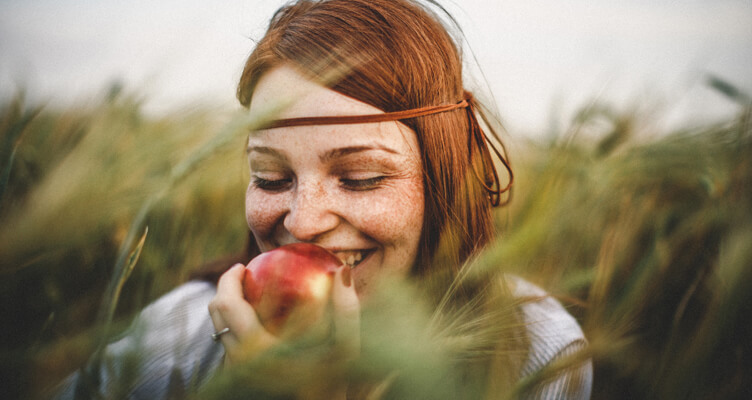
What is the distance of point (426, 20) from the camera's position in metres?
1.25

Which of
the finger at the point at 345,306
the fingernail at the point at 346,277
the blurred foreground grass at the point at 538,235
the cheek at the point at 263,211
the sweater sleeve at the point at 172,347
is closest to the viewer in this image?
the blurred foreground grass at the point at 538,235

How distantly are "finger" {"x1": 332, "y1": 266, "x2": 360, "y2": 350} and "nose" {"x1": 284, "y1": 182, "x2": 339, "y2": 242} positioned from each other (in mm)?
128

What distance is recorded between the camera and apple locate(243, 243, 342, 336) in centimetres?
94

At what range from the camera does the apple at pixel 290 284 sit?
944mm

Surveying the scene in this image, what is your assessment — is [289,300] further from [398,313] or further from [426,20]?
[426,20]

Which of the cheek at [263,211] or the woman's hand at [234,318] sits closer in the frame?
the woman's hand at [234,318]

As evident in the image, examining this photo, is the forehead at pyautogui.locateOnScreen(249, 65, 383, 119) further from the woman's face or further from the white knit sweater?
the white knit sweater

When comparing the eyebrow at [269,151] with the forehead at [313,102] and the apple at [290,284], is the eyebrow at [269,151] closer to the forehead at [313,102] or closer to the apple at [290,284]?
the forehead at [313,102]

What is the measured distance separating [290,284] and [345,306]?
0.42 feet

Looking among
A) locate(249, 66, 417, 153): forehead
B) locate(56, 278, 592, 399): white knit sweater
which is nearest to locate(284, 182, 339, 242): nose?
locate(249, 66, 417, 153): forehead

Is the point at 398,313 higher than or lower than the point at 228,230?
higher

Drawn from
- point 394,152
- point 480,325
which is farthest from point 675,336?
point 394,152

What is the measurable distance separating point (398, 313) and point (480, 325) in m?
0.23

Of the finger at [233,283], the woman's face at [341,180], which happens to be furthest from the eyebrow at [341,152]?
the finger at [233,283]
